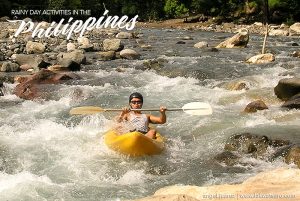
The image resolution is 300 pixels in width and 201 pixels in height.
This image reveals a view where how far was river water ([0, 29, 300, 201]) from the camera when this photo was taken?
5.39m

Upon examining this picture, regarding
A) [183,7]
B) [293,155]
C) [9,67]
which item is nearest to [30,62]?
[9,67]

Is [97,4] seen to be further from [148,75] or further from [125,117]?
[125,117]

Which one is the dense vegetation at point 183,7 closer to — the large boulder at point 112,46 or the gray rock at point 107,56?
the large boulder at point 112,46

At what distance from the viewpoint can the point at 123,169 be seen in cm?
588

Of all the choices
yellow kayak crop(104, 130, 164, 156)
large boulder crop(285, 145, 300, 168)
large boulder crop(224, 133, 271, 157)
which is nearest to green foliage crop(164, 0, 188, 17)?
large boulder crop(224, 133, 271, 157)

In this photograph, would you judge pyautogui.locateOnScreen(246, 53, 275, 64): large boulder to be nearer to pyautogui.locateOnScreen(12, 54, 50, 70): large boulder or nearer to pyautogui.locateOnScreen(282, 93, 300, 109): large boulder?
pyautogui.locateOnScreen(282, 93, 300, 109): large boulder

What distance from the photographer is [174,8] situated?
2073 inches

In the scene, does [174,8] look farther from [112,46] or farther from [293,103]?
[293,103]

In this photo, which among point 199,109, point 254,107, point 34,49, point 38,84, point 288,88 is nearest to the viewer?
point 199,109

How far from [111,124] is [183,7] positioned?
4589 cm

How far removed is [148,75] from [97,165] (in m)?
7.18

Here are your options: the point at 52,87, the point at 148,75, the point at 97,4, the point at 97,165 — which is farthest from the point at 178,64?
the point at 97,4

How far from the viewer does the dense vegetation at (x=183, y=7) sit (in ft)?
130

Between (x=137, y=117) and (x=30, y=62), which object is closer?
(x=137, y=117)
